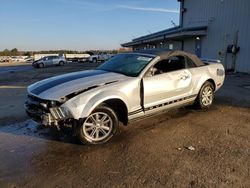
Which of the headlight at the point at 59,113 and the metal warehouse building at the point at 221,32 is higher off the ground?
the metal warehouse building at the point at 221,32

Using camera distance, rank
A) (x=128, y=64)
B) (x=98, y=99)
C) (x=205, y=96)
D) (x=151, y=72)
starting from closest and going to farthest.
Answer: (x=98, y=99) < (x=151, y=72) < (x=128, y=64) < (x=205, y=96)

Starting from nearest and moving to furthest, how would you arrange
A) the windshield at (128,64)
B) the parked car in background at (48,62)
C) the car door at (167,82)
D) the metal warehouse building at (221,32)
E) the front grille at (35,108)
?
the front grille at (35,108)
the car door at (167,82)
the windshield at (128,64)
the metal warehouse building at (221,32)
the parked car in background at (48,62)

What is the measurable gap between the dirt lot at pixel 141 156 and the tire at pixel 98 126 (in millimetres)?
150

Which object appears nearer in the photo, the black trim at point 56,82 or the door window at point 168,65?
the black trim at point 56,82

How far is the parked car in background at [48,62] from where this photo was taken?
3382 centimetres

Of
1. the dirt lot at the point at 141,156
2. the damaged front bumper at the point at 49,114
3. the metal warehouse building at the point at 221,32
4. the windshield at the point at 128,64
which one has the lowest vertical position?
the dirt lot at the point at 141,156

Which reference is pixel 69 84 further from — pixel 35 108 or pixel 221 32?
pixel 221 32

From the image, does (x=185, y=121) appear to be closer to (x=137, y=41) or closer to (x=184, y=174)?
(x=184, y=174)

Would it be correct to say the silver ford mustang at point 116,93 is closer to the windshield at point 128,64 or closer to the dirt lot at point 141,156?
the windshield at point 128,64

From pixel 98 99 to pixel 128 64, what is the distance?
153cm

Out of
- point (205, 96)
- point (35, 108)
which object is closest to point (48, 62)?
point (205, 96)

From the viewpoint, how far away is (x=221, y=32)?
17.8m

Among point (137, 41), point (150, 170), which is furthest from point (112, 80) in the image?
point (137, 41)

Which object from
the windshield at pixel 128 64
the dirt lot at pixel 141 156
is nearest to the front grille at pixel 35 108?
the dirt lot at pixel 141 156
